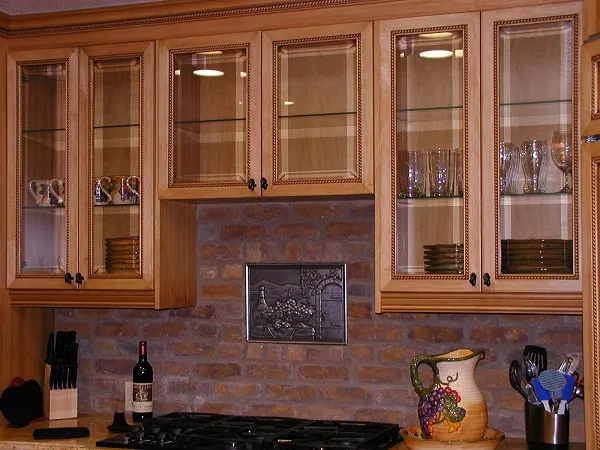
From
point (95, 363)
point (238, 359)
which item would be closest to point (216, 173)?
point (238, 359)

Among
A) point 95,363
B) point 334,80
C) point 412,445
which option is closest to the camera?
point 412,445

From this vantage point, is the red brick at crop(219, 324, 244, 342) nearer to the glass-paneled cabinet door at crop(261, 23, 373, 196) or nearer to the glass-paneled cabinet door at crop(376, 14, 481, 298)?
the glass-paneled cabinet door at crop(261, 23, 373, 196)

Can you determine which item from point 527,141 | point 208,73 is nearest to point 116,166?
point 208,73

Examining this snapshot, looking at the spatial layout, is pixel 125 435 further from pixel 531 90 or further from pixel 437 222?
pixel 531 90

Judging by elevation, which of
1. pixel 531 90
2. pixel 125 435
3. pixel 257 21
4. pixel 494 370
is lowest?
pixel 125 435

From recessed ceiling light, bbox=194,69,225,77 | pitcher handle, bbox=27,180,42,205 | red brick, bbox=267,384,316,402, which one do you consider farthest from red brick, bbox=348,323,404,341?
pitcher handle, bbox=27,180,42,205

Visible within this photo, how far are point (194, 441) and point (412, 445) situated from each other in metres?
0.77

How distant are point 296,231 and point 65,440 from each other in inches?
46.9

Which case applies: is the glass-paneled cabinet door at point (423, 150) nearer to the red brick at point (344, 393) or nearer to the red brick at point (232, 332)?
Answer: the red brick at point (344, 393)

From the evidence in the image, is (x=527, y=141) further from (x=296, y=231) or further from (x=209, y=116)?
(x=209, y=116)

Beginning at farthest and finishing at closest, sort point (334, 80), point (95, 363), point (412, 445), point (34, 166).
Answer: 1. point (95, 363)
2. point (34, 166)
3. point (334, 80)
4. point (412, 445)

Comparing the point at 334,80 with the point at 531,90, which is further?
the point at 334,80

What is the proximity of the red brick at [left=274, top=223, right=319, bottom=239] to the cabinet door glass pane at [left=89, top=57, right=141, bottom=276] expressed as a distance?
0.57 m

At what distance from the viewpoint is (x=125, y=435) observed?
3.57 metres
